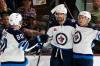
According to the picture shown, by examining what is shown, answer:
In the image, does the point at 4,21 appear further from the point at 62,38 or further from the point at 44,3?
the point at 62,38

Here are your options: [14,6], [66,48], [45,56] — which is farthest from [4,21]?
[66,48]

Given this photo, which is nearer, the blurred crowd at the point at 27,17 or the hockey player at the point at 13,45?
the hockey player at the point at 13,45

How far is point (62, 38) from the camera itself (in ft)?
21.6

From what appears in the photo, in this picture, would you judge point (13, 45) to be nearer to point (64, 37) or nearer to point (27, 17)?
point (64, 37)

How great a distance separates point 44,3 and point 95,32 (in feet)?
4.03

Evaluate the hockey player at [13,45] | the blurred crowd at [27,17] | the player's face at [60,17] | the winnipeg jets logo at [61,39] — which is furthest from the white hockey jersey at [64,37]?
the blurred crowd at [27,17]

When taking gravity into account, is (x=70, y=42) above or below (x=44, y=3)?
below

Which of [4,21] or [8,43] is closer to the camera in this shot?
[8,43]

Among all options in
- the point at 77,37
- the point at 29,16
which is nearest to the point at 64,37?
the point at 77,37

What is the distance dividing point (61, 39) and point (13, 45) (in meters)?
0.77

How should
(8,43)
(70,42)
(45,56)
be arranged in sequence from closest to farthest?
(8,43) → (70,42) → (45,56)

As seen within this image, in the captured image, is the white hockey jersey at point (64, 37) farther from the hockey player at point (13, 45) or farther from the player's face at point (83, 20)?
the hockey player at point (13, 45)

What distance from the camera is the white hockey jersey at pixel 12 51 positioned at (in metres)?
6.20

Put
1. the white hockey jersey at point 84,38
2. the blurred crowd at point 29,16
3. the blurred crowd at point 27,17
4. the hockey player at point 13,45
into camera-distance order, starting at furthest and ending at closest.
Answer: the blurred crowd at point 27,17 < the blurred crowd at point 29,16 < the white hockey jersey at point 84,38 < the hockey player at point 13,45
